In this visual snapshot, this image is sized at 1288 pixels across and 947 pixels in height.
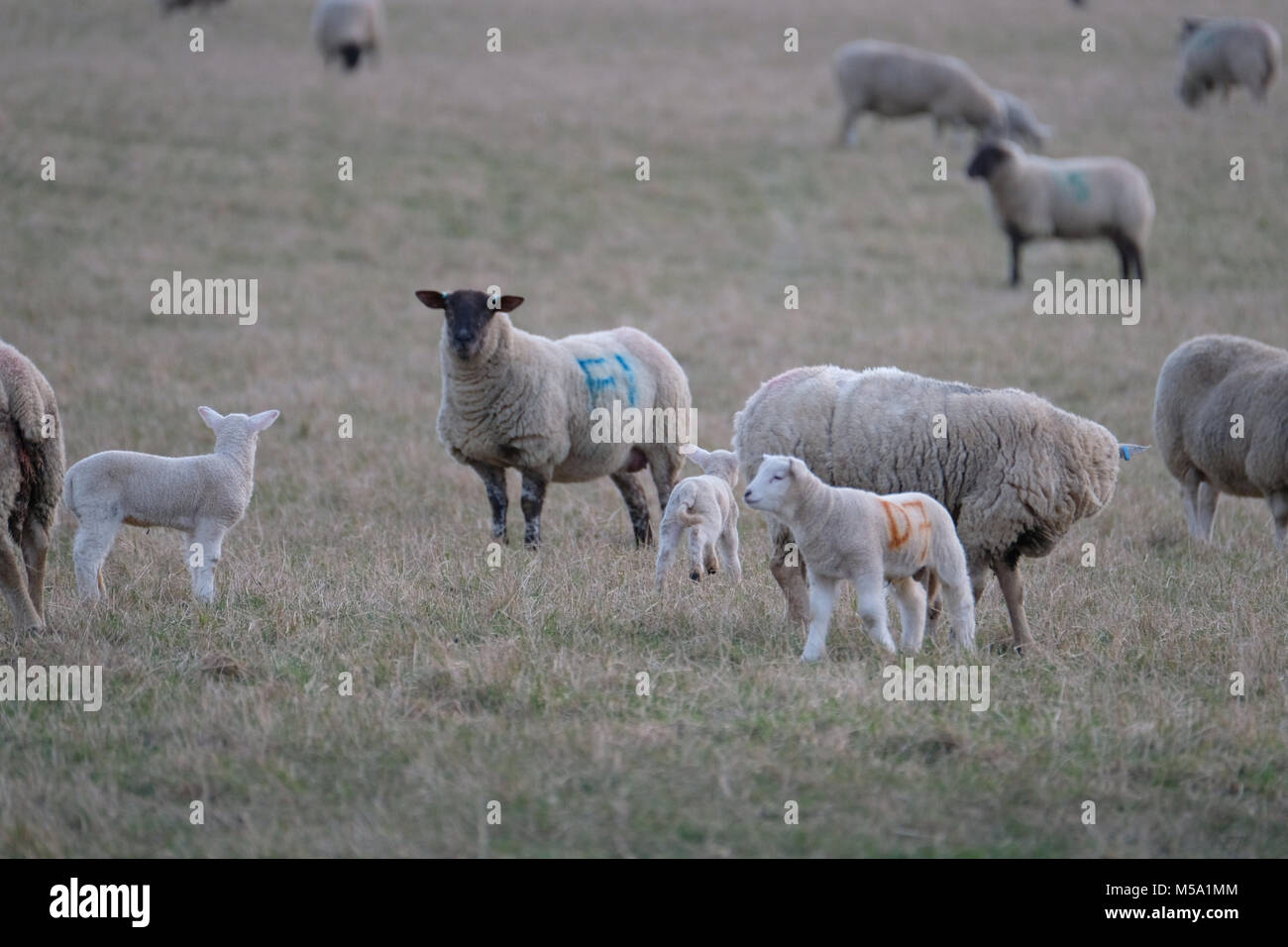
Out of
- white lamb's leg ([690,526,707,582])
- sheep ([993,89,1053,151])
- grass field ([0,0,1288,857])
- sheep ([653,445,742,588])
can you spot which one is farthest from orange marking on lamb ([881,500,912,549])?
sheep ([993,89,1053,151])

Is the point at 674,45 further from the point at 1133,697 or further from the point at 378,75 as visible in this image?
the point at 1133,697

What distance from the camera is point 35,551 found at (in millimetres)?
6641

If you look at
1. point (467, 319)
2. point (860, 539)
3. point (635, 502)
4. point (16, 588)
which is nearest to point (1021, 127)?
point (635, 502)

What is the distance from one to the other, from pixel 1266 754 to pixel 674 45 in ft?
96.8

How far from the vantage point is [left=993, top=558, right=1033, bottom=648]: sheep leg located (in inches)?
252

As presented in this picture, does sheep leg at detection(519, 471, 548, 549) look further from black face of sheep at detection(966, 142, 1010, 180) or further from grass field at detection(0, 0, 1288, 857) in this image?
black face of sheep at detection(966, 142, 1010, 180)

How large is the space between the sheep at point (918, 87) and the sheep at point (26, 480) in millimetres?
20072

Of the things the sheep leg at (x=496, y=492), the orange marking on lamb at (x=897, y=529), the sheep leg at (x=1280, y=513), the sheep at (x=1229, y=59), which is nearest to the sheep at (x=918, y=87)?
Answer: the sheep at (x=1229, y=59)

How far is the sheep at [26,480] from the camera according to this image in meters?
6.33

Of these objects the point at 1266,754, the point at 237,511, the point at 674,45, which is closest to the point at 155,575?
the point at 237,511

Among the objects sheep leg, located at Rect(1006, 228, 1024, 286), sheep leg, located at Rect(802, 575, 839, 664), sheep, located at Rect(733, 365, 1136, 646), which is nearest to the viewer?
sheep leg, located at Rect(802, 575, 839, 664)

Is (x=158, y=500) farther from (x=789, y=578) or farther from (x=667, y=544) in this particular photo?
(x=789, y=578)

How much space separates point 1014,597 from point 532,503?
3422 millimetres
